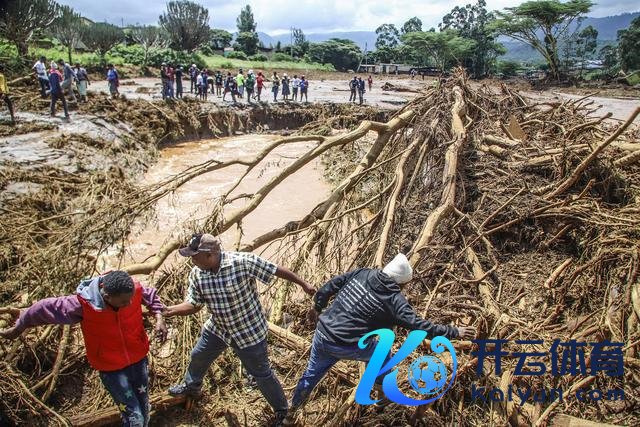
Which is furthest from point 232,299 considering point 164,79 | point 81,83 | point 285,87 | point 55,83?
point 285,87

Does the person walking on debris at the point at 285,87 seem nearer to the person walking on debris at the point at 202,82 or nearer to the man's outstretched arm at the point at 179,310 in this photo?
the person walking on debris at the point at 202,82

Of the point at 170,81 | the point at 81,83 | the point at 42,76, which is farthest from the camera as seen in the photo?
the point at 170,81

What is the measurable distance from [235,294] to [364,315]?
842 millimetres

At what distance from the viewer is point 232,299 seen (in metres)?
2.87

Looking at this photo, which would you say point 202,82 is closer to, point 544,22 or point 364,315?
point 364,315

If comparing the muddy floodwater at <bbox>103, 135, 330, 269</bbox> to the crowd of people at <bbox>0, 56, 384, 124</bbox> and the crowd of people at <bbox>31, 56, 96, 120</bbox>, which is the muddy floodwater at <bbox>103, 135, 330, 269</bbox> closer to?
the crowd of people at <bbox>0, 56, 384, 124</bbox>

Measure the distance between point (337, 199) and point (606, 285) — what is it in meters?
2.81

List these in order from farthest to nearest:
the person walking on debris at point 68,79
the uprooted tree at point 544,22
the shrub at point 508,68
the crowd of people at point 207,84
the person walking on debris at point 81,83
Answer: the shrub at point 508,68 < the uprooted tree at point 544,22 < the crowd of people at point 207,84 < the person walking on debris at point 81,83 < the person walking on debris at point 68,79

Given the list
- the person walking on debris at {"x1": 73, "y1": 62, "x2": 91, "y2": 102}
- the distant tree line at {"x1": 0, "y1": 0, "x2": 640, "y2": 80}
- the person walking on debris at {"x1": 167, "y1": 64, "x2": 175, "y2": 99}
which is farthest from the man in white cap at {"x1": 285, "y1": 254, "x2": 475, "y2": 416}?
the distant tree line at {"x1": 0, "y1": 0, "x2": 640, "y2": 80}

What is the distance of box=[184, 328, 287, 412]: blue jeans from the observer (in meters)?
2.98

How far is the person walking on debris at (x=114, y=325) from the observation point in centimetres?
254

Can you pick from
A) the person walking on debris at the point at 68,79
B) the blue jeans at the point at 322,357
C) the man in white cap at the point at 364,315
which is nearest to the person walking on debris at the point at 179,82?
the person walking on debris at the point at 68,79

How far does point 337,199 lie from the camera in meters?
5.28

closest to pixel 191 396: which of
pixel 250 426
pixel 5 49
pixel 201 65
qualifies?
pixel 250 426
